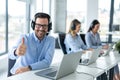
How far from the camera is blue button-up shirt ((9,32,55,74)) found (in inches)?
83.4

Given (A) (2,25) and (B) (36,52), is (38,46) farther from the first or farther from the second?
(A) (2,25)

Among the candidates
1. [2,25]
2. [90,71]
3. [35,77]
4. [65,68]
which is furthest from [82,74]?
[2,25]

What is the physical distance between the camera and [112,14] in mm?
6980

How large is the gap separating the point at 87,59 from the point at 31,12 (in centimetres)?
362

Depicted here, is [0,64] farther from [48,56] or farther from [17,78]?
[17,78]

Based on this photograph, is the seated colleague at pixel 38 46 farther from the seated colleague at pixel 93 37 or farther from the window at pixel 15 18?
the window at pixel 15 18

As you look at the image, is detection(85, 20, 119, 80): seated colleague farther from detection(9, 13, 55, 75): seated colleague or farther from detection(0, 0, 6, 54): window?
detection(9, 13, 55, 75): seated colleague

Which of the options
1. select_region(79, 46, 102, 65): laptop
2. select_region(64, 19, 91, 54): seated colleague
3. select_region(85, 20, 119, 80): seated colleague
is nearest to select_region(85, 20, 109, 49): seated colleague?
select_region(85, 20, 119, 80): seated colleague

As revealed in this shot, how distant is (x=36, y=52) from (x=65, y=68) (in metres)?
Result: 0.55

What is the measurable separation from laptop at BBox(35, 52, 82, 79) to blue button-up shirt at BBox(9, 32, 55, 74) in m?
0.22

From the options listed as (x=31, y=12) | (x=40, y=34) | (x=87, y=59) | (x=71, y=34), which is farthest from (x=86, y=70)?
(x=31, y=12)

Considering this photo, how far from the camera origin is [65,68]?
1.75 meters

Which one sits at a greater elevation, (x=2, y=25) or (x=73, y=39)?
(x=2, y=25)

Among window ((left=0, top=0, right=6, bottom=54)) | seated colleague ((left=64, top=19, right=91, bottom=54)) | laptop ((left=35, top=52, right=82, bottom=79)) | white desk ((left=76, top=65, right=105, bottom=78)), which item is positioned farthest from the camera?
window ((left=0, top=0, right=6, bottom=54))
